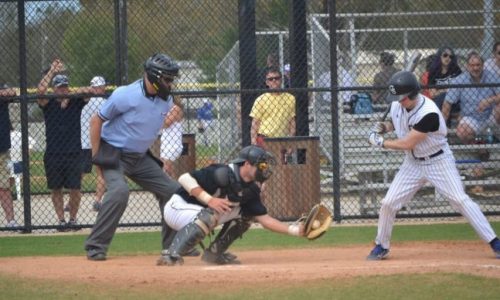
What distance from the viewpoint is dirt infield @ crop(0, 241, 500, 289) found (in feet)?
26.2

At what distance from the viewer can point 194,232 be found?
8.65 metres

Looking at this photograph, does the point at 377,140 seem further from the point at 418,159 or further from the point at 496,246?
the point at 496,246

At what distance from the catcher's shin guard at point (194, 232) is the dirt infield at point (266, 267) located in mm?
176

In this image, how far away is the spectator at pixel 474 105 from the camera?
13.4 meters

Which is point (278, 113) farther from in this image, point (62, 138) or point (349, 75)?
point (62, 138)

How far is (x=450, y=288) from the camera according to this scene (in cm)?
752

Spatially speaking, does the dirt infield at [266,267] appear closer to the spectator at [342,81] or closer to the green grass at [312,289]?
the green grass at [312,289]

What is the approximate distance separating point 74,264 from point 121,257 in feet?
2.93

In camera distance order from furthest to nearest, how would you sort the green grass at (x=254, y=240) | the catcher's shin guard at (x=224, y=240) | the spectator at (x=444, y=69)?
the spectator at (x=444, y=69) < the green grass at (x=254, y=240) < the catcher's shin guard at (x=224, y=240)

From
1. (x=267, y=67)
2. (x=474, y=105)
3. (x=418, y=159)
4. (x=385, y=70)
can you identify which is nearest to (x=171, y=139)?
(x=267, y=67)

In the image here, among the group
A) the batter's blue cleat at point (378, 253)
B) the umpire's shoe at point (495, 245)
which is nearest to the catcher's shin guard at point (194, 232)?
the batter's blue cleat at point (378, 253)

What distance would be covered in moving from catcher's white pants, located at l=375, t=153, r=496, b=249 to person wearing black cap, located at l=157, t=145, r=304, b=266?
A: 1.02 meters

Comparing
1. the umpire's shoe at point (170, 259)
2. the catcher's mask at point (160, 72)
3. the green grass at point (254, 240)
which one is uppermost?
the catcher's mask at point (160, 72)

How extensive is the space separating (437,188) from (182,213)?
2276mm
